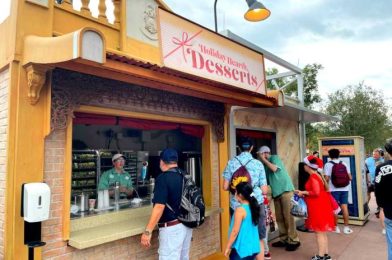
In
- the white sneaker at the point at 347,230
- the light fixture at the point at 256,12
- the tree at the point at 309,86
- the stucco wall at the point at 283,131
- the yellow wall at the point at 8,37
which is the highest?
the tree at the point at 309,86

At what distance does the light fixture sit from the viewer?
5.67m

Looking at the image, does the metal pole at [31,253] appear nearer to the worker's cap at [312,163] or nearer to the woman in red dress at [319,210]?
the woman in red dress at [319,210]

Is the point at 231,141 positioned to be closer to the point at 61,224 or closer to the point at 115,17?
the point at 115,17

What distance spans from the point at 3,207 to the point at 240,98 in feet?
9.83

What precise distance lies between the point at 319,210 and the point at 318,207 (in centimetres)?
4

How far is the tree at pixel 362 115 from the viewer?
19891mm

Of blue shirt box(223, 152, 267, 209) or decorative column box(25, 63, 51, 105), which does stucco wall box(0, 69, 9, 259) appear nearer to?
decorative column box(25, 63, 51, 105)

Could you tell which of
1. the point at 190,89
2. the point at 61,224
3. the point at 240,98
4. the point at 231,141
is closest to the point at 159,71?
the point at 190,89

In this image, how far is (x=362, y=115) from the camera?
19.9m

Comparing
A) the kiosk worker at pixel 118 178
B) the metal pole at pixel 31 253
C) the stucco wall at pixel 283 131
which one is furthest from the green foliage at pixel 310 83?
the metal pole at pixel 31 253

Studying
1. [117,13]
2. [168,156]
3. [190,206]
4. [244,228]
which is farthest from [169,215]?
[117,13]

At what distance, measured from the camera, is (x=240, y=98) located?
424 centimetres

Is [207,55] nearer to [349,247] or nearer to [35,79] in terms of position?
[35,79]

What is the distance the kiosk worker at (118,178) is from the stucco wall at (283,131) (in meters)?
2.19
